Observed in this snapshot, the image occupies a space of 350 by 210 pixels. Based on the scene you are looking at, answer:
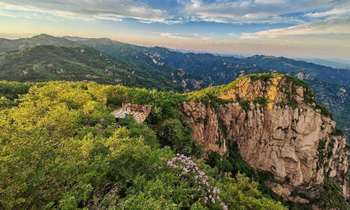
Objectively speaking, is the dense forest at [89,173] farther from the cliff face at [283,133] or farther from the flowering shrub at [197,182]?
the cliff face at [283,133]

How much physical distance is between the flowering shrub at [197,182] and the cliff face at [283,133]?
4989 cm

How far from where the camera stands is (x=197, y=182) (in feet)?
42.7

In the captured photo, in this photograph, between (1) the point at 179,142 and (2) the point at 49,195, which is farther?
(1) the point at 179,142

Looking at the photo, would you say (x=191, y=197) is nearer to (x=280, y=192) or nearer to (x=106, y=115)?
(x=106, y=115)

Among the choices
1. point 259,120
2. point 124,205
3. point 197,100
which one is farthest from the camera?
point 259,120

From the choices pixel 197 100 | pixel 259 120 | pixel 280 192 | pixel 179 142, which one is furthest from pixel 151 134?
pixel 280 192

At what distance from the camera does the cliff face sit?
6344 centimetres

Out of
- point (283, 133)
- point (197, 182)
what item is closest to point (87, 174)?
point (197, 182)

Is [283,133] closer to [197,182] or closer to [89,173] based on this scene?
[197,182]

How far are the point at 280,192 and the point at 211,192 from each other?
66008mm

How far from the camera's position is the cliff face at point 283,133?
63.4m

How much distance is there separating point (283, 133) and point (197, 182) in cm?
6728

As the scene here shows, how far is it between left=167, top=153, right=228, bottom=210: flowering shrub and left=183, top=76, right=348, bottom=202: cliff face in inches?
1964

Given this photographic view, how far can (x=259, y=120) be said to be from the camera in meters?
65.9
